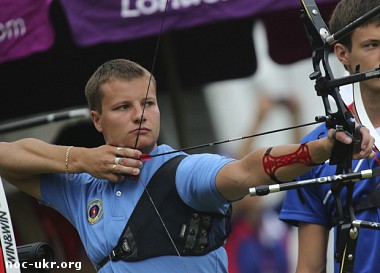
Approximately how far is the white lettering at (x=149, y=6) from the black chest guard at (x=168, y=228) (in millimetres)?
1965

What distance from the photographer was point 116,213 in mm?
3592

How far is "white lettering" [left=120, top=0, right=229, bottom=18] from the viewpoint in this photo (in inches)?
212

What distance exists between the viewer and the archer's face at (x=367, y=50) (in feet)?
11.1

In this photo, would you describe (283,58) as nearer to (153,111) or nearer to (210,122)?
(210,122)

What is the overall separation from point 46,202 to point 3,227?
8.2 inches

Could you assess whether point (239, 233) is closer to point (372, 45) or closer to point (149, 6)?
point (149, 6)

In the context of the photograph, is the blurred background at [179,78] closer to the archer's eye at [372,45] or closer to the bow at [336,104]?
the archer's eye at [372,45]

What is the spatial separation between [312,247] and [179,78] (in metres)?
3.35

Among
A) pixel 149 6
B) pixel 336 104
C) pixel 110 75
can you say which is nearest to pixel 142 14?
pixel 149 6

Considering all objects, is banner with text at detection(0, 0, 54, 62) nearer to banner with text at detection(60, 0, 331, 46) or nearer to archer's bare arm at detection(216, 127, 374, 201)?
banner with text at detection(60, 0, 331, 46)

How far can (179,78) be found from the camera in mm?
6789

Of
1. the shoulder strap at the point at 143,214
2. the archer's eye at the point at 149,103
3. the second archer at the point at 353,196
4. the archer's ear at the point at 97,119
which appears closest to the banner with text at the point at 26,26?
the archer's ear at the point at 97,119

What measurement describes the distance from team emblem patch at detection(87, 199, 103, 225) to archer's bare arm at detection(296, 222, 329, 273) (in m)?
0.70

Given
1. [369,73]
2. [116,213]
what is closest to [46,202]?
[116,213]
